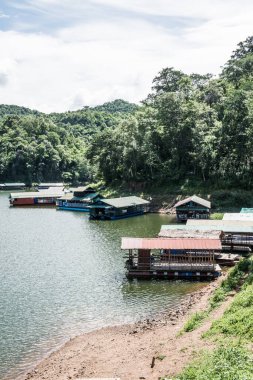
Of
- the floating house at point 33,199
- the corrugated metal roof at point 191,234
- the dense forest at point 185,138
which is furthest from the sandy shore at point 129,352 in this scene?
the floating house at point 33,199

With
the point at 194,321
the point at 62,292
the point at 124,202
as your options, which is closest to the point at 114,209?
the point at 124,202

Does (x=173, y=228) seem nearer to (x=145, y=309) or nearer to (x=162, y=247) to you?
(x=162, y=247)

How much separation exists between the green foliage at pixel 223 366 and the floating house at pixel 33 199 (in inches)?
3970

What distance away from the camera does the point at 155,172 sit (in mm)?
111750

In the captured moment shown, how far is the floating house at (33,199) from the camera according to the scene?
11894 centimetres

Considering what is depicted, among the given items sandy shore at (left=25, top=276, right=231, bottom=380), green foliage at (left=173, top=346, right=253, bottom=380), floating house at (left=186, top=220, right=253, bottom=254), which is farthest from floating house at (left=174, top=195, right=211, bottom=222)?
green foliage at (left=173, top=346, right=253, bottom=380)

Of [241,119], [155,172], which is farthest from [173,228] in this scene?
[155,172]

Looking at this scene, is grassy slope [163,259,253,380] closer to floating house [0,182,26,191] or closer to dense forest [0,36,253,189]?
dense forest [0,36,253,189]

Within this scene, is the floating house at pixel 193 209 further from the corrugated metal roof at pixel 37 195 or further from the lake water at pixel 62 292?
the corrugated metal roof at pixel 37 195

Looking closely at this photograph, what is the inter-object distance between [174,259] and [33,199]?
79.1 m

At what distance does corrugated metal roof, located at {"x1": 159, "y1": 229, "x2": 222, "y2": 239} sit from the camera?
5306cm

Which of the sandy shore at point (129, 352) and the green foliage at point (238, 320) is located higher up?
the green foliage at point (238, 320)

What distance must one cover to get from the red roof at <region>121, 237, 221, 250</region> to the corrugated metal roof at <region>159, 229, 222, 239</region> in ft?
17.0

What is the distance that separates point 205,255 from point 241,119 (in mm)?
50533
